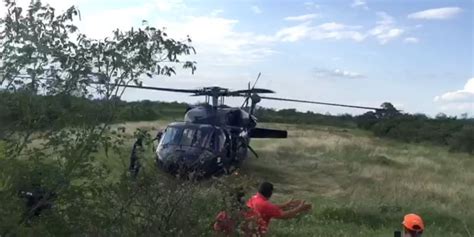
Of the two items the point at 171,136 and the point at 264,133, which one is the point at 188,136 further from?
the point at 264,133

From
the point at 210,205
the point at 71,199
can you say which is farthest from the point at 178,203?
the point at 71,199

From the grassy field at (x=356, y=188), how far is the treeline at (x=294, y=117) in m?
0.26

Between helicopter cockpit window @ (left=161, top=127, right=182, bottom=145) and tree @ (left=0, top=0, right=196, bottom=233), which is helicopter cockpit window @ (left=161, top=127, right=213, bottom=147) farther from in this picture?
tree @ (left=0, top=0, right=196, bottom=233)

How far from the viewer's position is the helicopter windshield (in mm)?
19609

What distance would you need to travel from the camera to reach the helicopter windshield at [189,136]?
19.6 meters

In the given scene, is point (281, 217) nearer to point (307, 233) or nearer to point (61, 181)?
point (61, 181)

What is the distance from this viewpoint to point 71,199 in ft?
15.9

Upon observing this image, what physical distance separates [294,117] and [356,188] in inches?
2334

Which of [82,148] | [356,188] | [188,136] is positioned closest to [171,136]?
[188,136]

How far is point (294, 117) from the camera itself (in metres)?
82.4

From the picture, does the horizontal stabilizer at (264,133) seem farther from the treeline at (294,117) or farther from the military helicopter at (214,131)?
the treeline at (294,117)

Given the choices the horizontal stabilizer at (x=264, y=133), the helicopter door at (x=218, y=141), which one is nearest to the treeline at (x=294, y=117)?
the helicopter door at (x=218, y=141)

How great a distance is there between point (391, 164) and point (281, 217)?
1084 inches

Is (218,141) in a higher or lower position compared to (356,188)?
higher
